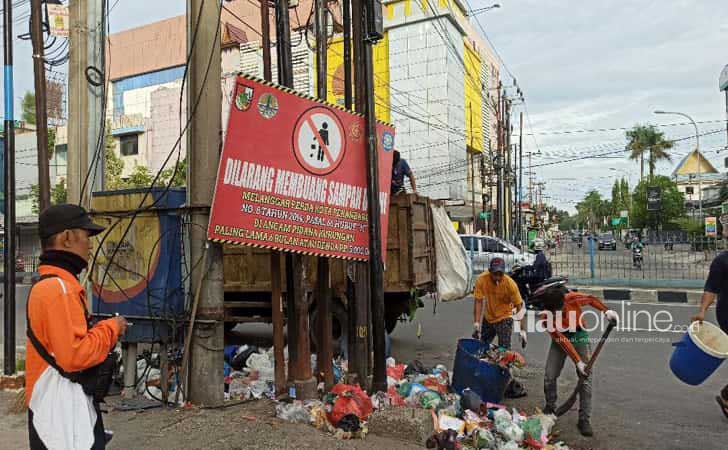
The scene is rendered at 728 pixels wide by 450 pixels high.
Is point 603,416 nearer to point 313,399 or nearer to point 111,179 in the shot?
point 313,399

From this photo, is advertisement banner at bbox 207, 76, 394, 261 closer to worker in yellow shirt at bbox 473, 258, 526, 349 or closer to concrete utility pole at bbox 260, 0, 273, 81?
concrete utility pole at bbox 260, 0, 273, 81

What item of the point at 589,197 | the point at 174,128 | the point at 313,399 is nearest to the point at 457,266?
the point at 313,399

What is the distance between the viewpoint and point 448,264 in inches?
321

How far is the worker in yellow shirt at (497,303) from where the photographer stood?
21.7ft

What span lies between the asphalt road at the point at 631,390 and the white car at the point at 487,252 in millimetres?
7314

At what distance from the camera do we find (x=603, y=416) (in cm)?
552

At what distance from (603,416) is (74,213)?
510 centimetres

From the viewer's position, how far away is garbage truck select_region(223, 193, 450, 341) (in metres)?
7.70

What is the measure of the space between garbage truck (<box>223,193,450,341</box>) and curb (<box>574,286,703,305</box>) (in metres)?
8.89

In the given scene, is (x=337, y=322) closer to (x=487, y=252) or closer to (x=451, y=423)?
(x=451, y=423)

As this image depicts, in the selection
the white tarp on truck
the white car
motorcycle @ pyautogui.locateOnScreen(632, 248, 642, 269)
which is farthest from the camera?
the white car

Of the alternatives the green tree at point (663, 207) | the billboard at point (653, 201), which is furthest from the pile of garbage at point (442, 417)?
the green tree at point (663, 207)

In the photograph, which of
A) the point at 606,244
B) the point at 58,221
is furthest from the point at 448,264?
the point at 606,244

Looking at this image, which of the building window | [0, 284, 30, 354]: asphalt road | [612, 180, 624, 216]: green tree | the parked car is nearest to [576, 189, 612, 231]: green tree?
[612, 180, 624, 216]: green tree
